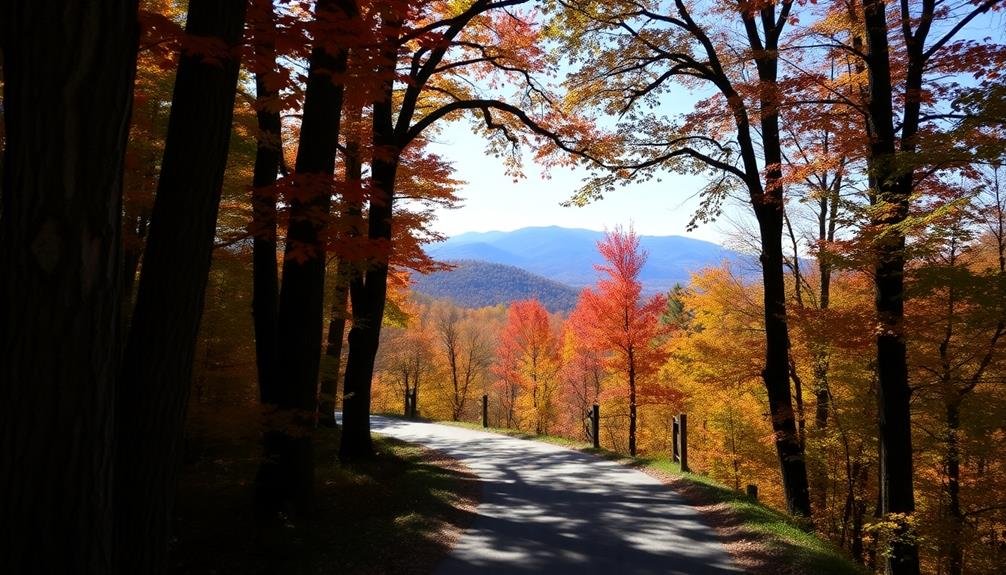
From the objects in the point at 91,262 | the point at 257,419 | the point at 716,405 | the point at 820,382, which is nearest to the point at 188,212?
the point at 91,262

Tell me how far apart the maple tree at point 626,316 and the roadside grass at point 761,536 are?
9.38m

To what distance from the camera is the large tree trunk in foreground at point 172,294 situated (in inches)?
133

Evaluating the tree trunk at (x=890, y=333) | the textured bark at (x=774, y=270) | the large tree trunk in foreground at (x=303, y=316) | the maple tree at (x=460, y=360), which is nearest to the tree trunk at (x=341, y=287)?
the large tree trunk in foreground at (x=303, y=316)

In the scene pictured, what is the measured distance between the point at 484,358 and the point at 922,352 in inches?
1625

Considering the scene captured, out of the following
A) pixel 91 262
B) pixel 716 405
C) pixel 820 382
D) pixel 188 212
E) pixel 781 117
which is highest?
pixel 781 117

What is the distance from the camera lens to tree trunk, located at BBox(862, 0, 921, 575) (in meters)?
7.93

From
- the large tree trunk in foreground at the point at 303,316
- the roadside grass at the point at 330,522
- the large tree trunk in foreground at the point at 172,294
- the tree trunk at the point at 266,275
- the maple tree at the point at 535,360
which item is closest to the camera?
the large tree trunk in foreground at the point at 172,294

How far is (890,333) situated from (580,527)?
526cm

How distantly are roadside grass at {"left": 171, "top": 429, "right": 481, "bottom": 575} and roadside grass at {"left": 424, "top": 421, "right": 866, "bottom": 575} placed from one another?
11.8 feet

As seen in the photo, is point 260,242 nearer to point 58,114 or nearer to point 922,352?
point 58,114

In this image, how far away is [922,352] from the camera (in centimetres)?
1170

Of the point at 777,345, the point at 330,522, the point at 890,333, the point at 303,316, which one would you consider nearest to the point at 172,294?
the point at 303,316

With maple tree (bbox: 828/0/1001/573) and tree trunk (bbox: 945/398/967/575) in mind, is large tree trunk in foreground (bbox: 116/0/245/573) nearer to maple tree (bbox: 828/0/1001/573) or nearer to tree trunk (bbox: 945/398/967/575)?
maple tree (bbox: 828/0/1001/573)

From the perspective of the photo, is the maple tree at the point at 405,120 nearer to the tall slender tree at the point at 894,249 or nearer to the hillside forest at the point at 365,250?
the hillside forest at the point at 365,250
